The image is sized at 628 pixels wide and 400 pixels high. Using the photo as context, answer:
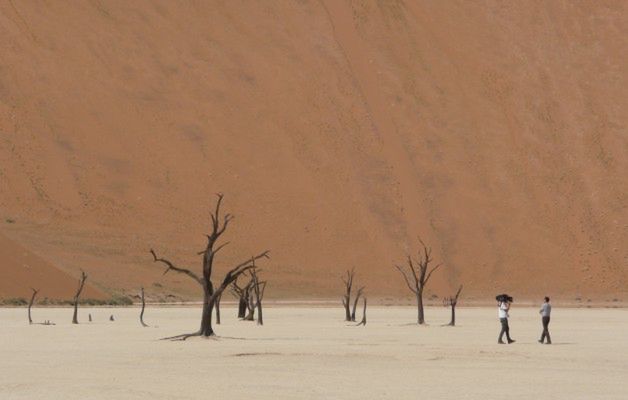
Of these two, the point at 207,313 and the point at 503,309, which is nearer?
the point at 503,309

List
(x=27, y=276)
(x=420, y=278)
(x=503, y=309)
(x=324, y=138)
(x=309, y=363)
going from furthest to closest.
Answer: (x=324, y=138) → (x=27, y=276) → (x=420, y=278) → (x=503, y=309) → (x=309, y=363)

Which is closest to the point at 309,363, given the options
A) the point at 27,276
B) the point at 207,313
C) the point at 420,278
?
the point at 207,313

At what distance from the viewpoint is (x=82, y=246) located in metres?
70.6

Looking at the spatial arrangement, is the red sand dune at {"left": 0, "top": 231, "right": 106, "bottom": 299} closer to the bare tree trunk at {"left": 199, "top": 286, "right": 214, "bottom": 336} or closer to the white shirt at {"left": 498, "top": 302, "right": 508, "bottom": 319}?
the bare tree trunk at {"left": 199, "top": 286, "right": 214, "bottom": 336}

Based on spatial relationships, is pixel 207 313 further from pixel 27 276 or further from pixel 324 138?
pixel 324 138

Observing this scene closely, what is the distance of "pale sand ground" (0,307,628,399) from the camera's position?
59.0 feet

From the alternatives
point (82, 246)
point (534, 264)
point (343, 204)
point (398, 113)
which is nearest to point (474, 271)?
point (534, 264)

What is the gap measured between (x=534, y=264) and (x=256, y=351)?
52458mm

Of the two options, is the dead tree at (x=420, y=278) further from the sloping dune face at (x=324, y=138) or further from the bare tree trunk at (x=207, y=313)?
the bare tree trunk at (x=207, y=313)

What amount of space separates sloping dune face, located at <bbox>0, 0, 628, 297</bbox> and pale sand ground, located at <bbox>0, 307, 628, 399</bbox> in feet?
107

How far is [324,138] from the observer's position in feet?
279

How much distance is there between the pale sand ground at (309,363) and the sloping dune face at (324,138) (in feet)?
107

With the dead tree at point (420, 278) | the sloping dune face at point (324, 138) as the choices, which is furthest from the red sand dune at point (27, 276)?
the dead tree at point (420, 278)

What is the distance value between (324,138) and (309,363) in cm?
6180
